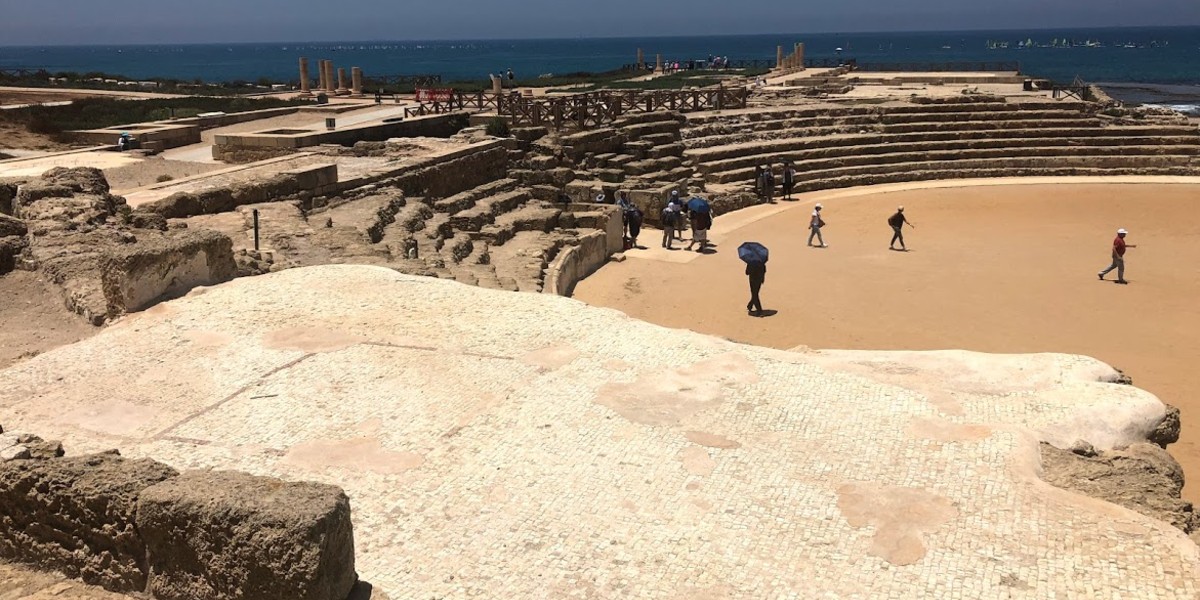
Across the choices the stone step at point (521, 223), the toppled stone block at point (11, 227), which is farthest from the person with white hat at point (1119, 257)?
the toppled stone block at point (11, 227)

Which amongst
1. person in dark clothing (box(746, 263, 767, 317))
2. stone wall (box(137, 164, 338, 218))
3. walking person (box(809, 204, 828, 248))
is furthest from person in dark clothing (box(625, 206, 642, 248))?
stone wall (box(137, 164, 338, 218))

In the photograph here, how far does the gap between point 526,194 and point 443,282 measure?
1083 cm

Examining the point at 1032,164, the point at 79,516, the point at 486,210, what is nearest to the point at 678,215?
the point at 486,210

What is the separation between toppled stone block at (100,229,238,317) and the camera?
28.6 feet

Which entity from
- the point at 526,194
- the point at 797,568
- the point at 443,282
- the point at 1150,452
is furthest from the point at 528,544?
the point at 526,194

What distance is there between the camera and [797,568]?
4906 mm

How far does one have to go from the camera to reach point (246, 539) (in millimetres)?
4230

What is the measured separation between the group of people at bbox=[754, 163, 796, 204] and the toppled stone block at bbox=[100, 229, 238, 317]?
1638 cm

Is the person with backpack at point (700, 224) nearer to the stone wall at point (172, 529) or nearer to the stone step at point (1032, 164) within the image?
the stone step at point (1032, 164)

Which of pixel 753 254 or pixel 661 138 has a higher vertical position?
pixel 661 138

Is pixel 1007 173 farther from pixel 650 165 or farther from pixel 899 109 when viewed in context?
pixel 650 165

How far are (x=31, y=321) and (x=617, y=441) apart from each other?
6524 millimetres

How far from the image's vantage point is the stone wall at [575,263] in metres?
15.2

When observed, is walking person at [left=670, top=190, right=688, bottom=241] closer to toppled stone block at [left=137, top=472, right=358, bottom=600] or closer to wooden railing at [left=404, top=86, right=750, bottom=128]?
wooden railing at [left=404, top=86, right=750, bottom=128]
